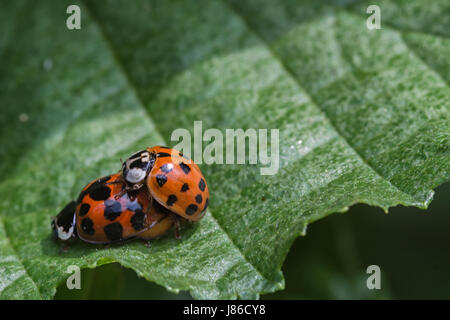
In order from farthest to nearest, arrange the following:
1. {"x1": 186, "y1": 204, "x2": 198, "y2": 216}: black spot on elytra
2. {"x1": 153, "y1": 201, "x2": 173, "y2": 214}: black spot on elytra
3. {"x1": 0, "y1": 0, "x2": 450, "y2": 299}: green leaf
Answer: {"x1": 153, "y1": 201, "x2": 173, "y2": 214}: black spot on elytra → {"x1": 186, "y1": 204, "x2": 198, "y2": 216}: black spot on elytra → {"x1": 0, "y1": 0, "x2": 450, "y2": 299}: green leaf

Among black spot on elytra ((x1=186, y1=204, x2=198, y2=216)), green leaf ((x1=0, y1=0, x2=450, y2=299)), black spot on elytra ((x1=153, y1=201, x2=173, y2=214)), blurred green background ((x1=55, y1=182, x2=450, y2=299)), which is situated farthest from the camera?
blurred green background ((x1=55, y1=182, x2=450, y2=299))

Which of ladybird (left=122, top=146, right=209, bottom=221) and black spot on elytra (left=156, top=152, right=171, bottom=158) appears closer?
ladybird (left=122, top=146, right=209, bottom=221)

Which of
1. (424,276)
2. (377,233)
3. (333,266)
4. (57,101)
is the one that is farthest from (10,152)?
(424,276)

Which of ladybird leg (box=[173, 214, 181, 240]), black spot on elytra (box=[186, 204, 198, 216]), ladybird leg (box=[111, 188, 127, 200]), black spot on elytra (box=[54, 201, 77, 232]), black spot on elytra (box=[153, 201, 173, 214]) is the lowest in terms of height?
ladybird leg (box=[173, 214, 181, 240])

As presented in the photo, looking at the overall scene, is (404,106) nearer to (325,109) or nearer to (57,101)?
(325,109)

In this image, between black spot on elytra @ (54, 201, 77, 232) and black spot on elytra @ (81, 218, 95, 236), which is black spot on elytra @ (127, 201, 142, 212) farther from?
black spot on elytra @ (54, 201, 77, 232)

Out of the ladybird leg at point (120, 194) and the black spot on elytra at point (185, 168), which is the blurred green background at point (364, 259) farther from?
the black spot on elytra at point (185, 168)

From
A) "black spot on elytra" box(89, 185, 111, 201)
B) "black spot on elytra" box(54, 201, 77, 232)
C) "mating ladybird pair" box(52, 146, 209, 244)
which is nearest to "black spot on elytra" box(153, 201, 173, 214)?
"mating ladybird pair" box(52, 146, 209, 244)
